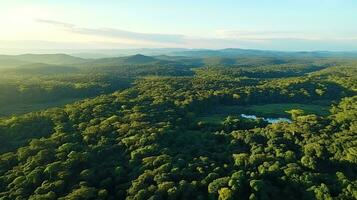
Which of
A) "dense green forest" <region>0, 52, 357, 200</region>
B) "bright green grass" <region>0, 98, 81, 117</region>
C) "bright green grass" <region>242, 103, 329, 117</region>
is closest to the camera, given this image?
"dense green forest" <region>0, 52, 357, 200</region>

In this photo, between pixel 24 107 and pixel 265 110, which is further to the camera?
pixel 24 107

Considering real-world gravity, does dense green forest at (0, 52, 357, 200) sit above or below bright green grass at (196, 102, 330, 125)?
above

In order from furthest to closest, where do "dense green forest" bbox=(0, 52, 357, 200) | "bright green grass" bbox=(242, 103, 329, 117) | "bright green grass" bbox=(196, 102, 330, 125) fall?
1. "bright green grass" bbox=(242, 103, 329, 117)
2. "bright green grass" bbox=(196, 102, 330, 125)
3. "dense green forest" bbox=(0, 52, 357, 200)

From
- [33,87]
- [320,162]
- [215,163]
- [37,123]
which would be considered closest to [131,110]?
[37,123]

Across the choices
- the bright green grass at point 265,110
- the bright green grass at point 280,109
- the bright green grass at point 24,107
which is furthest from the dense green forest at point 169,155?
the bright green grass at point 24,107

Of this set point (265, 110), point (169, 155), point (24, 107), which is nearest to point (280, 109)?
point (265, 110)

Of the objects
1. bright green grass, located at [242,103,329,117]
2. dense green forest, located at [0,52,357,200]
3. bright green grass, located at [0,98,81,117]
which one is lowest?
bright green grass, located at [0,98,81,117]

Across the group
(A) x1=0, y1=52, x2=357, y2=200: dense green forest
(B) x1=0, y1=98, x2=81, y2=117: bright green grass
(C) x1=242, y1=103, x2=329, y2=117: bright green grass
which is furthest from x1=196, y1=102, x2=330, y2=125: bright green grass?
(B) x1=0, y1=98, x2=81, y2=117: bright green grass

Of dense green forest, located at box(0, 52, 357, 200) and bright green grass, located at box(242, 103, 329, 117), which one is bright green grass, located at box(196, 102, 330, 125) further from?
dense green forest, located at box(0, 52, 357, 200)

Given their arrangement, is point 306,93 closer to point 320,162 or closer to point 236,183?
point 320,162

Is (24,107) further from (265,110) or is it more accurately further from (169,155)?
(169,155)

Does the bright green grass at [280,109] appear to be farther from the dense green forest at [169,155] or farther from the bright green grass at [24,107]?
the bright green grass at [24,107]

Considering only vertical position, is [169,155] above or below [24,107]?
above
